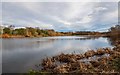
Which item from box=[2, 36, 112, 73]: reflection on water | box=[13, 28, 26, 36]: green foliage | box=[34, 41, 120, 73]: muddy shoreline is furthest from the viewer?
box=[13, 28, 26, 36]: green foliage

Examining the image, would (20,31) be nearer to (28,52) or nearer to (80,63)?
(28,52)

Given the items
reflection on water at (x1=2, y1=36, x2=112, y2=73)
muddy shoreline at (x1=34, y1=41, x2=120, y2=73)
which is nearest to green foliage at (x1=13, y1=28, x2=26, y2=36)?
reflection on water at (x1=2, y1=36, x2=112, y2=73)

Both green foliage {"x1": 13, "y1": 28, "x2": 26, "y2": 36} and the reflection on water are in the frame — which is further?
green foliage {"x1": 13, "y1": 28, "x2": 26, "y2": 36}

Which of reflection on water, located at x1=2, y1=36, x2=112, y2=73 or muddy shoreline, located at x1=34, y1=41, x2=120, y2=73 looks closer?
muddy shoreline, located at x1=34, y1=41, x2=120, y2=73

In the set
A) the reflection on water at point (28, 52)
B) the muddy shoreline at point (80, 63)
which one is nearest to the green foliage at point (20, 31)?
the reflection on water at point (28, 52)

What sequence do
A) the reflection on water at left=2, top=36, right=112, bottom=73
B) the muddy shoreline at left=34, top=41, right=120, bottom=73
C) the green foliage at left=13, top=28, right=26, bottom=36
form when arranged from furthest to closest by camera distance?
1. the green foliage at left=13, top=28, right=26, bottom=36
2. the reflection on water at left=2, top=36, right=112, bottom=73
3. the muddy shoreline at left=34, top=41, right=120, bottom=73

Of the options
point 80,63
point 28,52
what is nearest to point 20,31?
point 28,52

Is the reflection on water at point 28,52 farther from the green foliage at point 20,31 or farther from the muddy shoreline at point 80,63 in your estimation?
the green foliage at point 20,31

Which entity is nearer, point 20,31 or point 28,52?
point 28,52

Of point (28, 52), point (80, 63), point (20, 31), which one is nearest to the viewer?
point (80, 63)

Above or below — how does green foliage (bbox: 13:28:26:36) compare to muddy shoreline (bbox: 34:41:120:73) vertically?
above

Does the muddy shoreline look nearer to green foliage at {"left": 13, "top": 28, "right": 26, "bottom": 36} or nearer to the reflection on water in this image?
the reflection on water

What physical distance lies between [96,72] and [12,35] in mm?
63689

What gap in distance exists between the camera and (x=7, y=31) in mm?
68688
